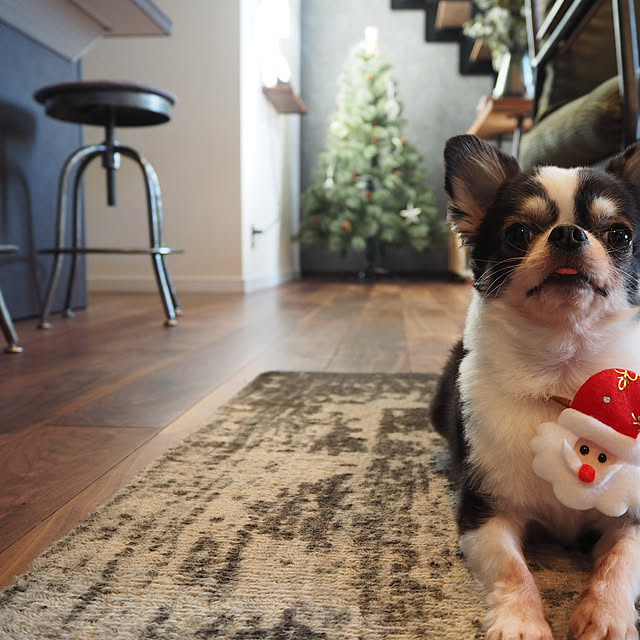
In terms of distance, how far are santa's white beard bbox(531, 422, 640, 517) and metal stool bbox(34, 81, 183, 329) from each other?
2.23 meters

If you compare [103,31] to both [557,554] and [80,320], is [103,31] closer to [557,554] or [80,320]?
[80,320]

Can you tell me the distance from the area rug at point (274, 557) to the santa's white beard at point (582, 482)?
89 millimetres

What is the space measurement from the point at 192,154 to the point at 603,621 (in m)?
4.42

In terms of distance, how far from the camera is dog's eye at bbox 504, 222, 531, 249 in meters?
0.88

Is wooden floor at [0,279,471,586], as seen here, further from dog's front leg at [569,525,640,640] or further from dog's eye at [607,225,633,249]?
dog's eye at [607,225,633,249]

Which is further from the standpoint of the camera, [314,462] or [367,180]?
[367,180]

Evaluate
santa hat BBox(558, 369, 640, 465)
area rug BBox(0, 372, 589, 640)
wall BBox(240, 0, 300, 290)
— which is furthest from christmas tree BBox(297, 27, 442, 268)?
santa hat BBox(558, 369, 640, 465)

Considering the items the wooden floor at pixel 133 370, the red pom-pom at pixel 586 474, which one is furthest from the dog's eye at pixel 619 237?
the wooden floor at pixel 133 370

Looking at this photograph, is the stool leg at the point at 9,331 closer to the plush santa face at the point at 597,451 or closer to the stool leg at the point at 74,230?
the stool leg at the point at 74,230

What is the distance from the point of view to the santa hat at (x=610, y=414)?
73 centimetres

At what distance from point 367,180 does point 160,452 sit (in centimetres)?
558

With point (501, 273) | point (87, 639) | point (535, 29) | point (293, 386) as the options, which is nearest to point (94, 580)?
point (87, 639)

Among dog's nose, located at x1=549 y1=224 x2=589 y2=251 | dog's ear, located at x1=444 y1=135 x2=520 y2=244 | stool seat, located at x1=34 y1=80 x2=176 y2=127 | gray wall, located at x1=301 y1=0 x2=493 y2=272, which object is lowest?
dog's nose, located at x1=549 y1=224 x2=589 y2=251

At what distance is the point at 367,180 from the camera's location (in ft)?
21.3
